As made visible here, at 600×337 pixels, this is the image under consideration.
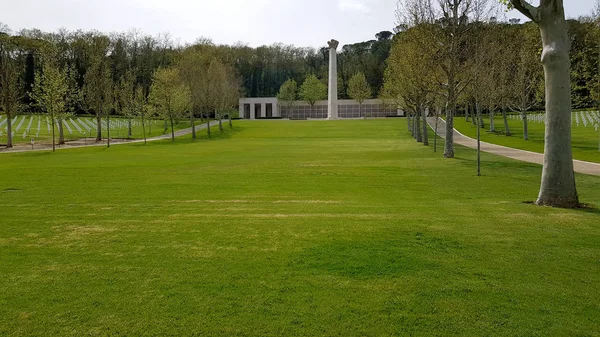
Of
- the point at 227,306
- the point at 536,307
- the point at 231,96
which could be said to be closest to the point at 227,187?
the point at 227,306

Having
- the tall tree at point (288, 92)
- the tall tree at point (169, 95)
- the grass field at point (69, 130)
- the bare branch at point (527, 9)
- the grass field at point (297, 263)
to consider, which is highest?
the tall tree at point (288, 92)

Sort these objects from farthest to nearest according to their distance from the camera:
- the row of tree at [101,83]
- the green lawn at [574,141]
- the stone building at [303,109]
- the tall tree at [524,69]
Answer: the stone building at [303,109], the tall tree at [524,69], the row of tree at [101,83], the green lawn at [574,141]

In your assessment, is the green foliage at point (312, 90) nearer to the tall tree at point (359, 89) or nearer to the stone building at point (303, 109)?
the stone building at point (303, 109)

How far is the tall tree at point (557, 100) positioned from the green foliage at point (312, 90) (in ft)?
306

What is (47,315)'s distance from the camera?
480 centimetres

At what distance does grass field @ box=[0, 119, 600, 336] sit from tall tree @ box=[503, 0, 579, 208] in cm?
83

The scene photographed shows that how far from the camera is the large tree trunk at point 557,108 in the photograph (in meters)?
10.5

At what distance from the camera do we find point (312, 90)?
103m

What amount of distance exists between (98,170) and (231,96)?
46569 mm

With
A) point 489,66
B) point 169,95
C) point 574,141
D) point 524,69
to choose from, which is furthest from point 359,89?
point 489,66

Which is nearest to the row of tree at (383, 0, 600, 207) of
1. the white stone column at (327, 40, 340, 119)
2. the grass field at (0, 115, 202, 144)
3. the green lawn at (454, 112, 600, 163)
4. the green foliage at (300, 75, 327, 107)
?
the green lawn at (454, 112, 600, 163)

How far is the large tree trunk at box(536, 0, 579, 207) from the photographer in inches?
412

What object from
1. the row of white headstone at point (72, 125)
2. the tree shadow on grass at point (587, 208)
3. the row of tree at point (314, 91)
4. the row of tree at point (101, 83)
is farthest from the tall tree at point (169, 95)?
the row of tree at point (314, 91)

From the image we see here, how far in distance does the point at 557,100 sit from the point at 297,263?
7975mm
